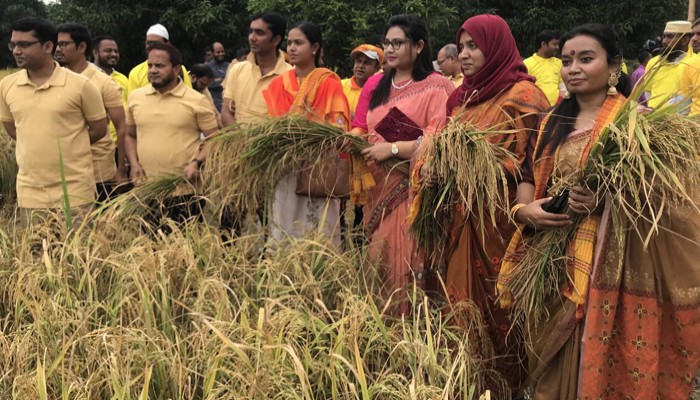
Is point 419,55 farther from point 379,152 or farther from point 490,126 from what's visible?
point 490,126

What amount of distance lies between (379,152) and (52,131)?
5.92ft

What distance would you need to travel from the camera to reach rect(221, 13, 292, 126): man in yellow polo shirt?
171 inches

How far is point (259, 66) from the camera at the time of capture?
14.6ft

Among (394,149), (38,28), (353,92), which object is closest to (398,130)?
(394,149)

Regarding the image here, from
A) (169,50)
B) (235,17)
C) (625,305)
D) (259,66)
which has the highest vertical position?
(235,17)

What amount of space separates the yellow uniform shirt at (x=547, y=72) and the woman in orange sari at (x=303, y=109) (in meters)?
4.08

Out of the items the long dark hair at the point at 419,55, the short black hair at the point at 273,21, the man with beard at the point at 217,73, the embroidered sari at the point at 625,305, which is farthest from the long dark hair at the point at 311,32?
the man with beard at the point at 217,73

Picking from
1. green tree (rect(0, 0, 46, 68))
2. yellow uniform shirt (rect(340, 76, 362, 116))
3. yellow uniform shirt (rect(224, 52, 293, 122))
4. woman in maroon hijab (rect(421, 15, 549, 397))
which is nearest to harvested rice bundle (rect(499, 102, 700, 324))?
woman in maroon hijab (rect(421, 15, 549, 397))

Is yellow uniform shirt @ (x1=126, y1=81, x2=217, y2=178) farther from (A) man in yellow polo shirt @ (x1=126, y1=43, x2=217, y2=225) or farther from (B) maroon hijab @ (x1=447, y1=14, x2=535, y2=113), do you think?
(B) maroon hijab @ (x1=447, y1=14, x2=535, y2=113)

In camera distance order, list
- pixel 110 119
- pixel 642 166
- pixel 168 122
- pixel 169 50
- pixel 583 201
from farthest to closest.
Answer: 1. pixel 110 119
2. pixel 169 50
3. pixel 168 122
4. pixel 583 201
5. pixel 642 166

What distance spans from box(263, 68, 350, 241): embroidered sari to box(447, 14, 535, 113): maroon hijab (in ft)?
3.03

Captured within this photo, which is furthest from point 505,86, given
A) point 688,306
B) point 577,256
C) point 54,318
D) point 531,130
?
point 54,318

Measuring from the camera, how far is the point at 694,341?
2457mm

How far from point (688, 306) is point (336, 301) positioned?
1248 mm
